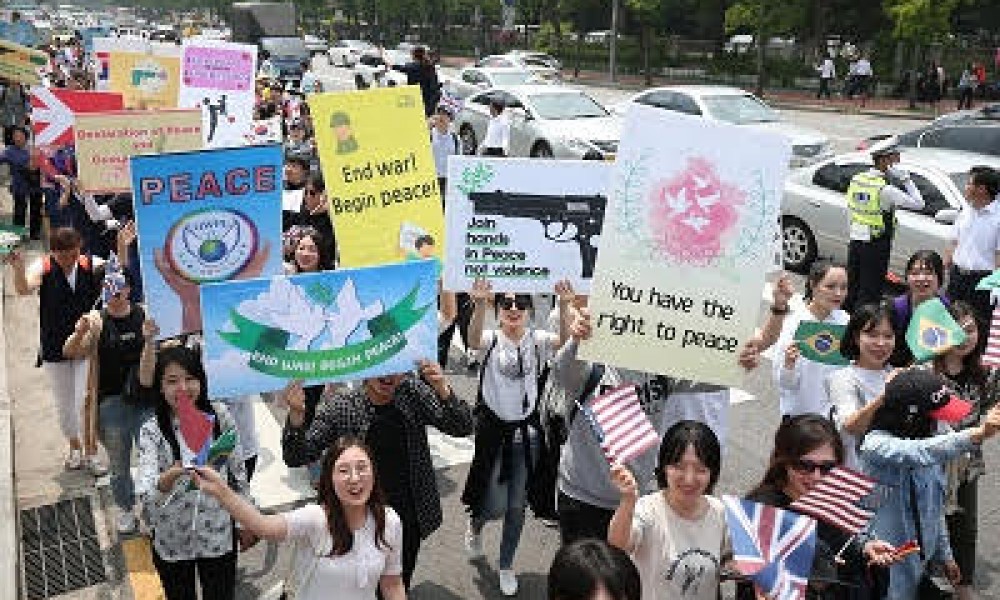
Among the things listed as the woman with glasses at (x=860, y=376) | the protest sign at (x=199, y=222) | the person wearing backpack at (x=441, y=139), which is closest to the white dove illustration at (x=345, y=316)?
the protest sign at (x=199, y=222)

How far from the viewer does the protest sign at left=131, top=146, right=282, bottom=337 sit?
15.0 ft

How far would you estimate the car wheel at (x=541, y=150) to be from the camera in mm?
17516

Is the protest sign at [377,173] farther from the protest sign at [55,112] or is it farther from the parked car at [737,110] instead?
the parked car at [737,110]

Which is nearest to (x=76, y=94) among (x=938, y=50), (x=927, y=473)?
(x=927, y=473)

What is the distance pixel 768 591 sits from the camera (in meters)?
3.05

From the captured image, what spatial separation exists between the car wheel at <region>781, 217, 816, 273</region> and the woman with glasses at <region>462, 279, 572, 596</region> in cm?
774

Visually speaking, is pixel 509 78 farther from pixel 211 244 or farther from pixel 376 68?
pixel 211 244

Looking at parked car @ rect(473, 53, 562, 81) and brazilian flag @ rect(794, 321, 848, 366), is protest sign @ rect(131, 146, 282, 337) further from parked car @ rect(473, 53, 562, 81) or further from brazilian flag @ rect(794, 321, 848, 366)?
parked car @ rect(473, 53, 562, 81)

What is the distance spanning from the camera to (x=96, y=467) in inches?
250

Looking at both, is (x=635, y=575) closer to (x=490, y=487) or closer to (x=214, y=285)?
(x=214, y=285)

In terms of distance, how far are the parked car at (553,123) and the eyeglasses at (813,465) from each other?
43.1ft

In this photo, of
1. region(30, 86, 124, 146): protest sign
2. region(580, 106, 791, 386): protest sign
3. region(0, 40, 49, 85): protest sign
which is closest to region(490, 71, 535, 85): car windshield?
region(0, 40, 49, 85): protest sign

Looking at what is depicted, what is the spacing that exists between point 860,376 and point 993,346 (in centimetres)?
76

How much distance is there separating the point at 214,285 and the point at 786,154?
89.3 inches
